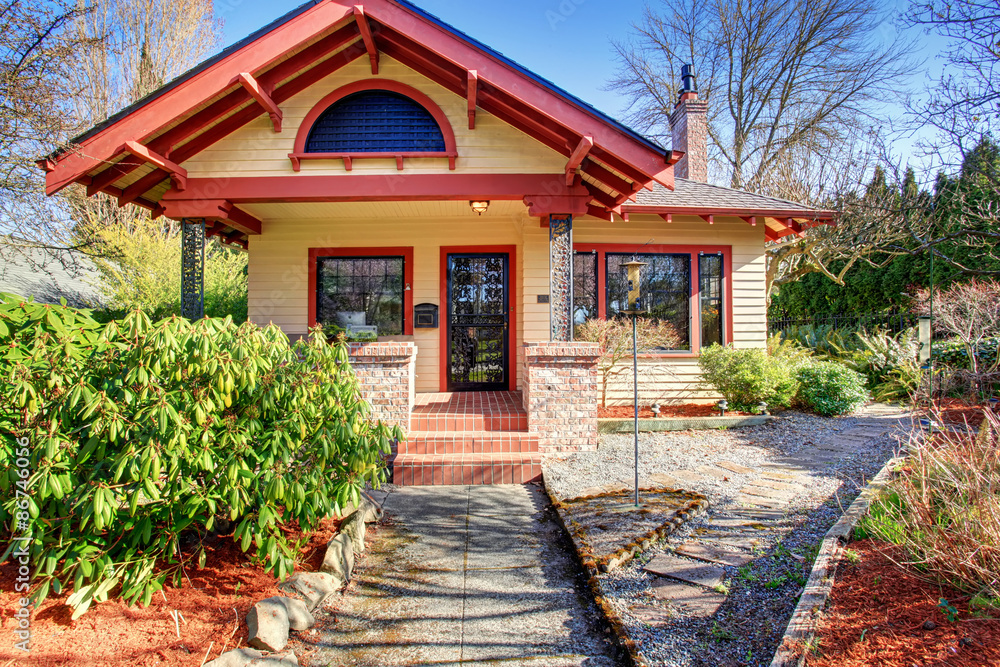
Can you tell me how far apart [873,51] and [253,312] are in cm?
1907

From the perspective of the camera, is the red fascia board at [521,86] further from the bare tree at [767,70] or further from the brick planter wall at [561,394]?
the bare tree at [767,70]

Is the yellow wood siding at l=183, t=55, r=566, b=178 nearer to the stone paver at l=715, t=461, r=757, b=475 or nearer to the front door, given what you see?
the front door

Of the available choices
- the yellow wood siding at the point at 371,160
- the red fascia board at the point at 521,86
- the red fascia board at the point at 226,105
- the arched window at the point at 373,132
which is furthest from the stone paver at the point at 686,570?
the red fascia board at the point at 226,105

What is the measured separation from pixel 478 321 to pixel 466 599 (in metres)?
5.06

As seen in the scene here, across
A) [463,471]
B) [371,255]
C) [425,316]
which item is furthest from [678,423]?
[371,255]

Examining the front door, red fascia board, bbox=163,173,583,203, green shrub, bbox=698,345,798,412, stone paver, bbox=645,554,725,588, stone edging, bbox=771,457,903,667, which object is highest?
red fascia board, bbox=163,173,583,203

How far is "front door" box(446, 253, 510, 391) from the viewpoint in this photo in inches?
298

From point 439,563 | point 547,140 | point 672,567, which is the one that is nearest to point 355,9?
point 547,140

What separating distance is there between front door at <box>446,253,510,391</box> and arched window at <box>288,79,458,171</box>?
2175 millimetres

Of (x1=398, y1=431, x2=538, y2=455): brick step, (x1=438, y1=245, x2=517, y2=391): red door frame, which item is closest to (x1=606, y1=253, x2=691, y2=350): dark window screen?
(x1=438, y1=245, x2=517, y2=391): red door frame

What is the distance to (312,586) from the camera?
2799mm

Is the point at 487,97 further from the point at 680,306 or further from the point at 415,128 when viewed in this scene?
the point at 680,306

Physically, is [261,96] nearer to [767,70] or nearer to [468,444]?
[468,444]

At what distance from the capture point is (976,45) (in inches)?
172
